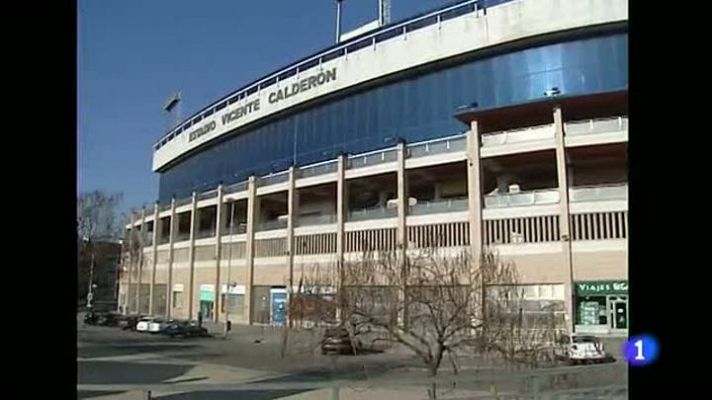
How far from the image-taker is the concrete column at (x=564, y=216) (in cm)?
1480

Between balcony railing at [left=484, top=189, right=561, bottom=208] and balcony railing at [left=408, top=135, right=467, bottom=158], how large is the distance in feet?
5.34

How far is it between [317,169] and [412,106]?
3547mm

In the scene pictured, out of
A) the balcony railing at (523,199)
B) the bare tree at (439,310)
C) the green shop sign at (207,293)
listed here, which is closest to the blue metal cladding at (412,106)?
the balcony railing at (523,199)

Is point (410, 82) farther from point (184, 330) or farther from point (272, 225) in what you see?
point (184, 330)

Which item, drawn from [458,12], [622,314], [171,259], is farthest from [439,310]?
[171,259]

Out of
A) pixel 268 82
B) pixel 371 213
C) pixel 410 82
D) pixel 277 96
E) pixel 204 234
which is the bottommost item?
pixel 204 234

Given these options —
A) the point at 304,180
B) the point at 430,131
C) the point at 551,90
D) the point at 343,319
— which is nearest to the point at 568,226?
the point at 551,90

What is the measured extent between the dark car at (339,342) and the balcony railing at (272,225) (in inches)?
495

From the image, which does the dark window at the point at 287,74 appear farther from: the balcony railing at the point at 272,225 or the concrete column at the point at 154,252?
the concrete column at the point at 154,252

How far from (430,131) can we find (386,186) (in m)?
2.04

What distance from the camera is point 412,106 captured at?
20312 millimetres

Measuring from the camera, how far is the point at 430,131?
19.2 metres
